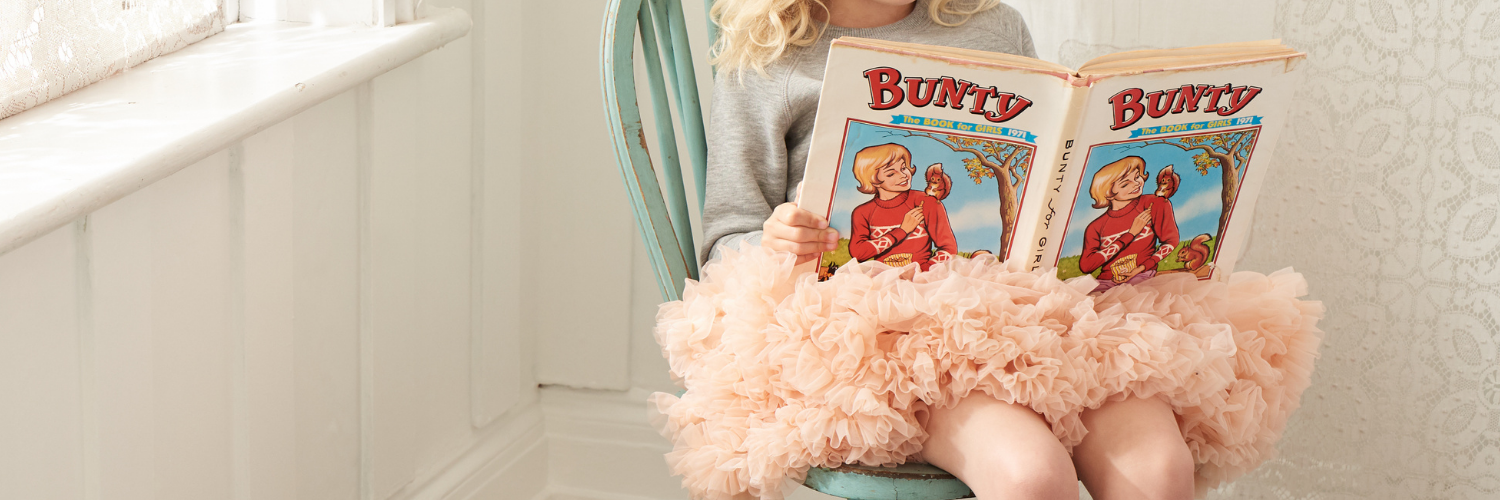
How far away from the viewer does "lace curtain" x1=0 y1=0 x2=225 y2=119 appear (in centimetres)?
76

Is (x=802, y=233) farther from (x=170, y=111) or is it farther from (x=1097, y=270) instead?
(x=170, y=111)

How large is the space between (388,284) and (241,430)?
260 mm

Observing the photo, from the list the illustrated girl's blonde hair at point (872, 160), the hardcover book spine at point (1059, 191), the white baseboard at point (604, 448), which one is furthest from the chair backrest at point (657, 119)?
the white baseboard at point (604, 448)

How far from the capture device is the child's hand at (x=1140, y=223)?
86 centimetres

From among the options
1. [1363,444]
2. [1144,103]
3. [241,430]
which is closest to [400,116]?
[241,430]

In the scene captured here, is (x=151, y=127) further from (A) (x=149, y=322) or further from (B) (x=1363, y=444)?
(B) (x=1363, y=444)

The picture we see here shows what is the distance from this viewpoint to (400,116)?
115cm

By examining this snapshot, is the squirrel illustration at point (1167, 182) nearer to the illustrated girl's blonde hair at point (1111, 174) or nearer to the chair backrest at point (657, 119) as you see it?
the illustrated girl's blonde hair at point (1111, 174)

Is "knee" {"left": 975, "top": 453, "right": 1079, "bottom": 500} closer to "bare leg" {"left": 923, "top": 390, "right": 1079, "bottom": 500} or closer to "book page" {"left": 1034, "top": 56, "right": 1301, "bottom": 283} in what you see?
"bare leg" {"left": 923, "top": 390, "right": 1079, "bottom": 500}

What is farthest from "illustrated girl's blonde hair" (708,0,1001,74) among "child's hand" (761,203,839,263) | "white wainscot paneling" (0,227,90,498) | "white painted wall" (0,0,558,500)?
"white wainscot paneling" (0,227,90,498)

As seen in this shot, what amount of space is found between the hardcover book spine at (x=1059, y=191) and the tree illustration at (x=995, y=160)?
0.02 m

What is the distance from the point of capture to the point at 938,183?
0.83 m

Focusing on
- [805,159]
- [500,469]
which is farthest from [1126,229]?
[500,469]

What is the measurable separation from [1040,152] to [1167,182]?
12 centimetres
